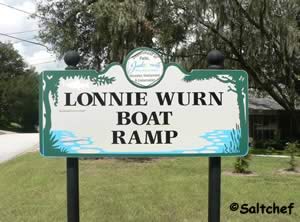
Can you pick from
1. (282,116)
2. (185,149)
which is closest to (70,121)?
(185,149)

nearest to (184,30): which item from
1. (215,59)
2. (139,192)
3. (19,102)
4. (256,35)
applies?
(256,35)

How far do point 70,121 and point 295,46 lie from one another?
15892mm

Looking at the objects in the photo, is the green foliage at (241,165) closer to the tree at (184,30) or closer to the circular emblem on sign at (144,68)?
the tree at (184,30)

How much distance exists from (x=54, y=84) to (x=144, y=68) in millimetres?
766

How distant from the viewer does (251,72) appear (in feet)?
69.5

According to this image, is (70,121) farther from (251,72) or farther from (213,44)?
(251,72)

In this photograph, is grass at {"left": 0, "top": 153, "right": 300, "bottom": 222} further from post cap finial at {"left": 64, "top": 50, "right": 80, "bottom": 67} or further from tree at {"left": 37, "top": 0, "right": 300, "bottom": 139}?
tree at {"left": 37, "top": 0, "right": 300, "bottom": 139}

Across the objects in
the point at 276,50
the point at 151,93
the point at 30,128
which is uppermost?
the point at 276,50

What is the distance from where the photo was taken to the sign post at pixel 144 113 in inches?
169

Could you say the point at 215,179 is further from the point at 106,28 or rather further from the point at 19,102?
the point at 19,102

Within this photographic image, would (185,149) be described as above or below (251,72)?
below

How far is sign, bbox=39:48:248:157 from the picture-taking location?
4289 mm

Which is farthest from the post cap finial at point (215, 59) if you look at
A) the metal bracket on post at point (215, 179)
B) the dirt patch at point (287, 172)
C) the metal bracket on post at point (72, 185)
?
the dirt patch at point (287, 172)

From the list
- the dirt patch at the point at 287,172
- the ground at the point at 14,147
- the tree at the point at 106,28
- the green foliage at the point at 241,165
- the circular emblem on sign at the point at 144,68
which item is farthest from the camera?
the ground at the point at 14,147
